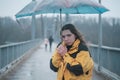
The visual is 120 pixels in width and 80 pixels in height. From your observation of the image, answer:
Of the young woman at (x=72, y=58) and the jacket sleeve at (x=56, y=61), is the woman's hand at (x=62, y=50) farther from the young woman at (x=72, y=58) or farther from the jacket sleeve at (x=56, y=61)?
the jacket sleeve at (x=56, y=61)

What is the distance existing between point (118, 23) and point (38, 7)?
127 feet

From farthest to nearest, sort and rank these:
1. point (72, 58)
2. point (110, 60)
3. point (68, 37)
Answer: point (110, 60)
point (68, 37)
point (72, 58)

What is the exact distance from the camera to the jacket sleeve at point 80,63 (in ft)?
14.1

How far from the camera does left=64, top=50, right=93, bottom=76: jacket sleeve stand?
429 centimetres

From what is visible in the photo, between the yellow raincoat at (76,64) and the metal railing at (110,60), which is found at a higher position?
the yellow raincoat at (76,64)

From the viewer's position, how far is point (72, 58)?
440 centimetres

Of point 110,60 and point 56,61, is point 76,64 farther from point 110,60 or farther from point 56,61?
point 110,60

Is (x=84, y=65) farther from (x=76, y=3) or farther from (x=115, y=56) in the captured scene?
(x=115, y=56)

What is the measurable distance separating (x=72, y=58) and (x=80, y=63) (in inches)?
6.2

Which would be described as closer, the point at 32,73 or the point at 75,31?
the point at 75,31

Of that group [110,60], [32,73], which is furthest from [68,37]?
[32,73]

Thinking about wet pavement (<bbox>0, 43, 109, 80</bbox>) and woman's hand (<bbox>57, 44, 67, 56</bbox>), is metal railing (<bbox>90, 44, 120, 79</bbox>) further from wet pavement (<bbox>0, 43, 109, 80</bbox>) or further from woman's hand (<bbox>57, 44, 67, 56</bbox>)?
woman's hand (<bbox>57, 44, 67, 56</bbox>)

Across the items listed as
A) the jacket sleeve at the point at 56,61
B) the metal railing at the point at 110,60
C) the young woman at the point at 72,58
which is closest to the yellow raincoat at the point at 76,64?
the young woman at the point at 72,58

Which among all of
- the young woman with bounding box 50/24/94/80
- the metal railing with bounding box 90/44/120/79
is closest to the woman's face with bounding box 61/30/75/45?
the young woman with bounding box 50/24/94/80
